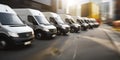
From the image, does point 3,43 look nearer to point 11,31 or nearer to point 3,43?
point 3,43

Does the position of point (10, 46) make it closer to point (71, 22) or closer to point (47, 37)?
point (47, 37)

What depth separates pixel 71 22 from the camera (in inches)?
1074

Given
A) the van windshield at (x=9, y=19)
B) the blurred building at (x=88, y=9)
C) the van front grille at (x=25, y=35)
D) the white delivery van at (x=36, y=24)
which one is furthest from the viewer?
the blurred building at (x=88, y=9)

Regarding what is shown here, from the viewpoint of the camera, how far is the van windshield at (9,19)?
12.2 meters

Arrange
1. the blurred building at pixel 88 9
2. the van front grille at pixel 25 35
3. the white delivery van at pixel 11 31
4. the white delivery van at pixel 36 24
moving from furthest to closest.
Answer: the blurred building at pixel 88 9 < the white delivery van at pixel 36 24 < the van front grille at pixel 25 35 < the white delivery van at pixel 11 31

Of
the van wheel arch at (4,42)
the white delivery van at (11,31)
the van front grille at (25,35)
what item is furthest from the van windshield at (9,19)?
the van front grille at (25,35)

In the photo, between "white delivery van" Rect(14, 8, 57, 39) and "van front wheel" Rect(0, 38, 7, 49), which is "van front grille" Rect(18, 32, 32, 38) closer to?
"van front wheel" Rect(0, 38, 7, 49)

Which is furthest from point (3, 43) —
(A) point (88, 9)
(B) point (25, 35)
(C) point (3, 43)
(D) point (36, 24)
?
(A) point (88, 9)

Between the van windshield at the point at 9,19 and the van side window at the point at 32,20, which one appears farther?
the van side window at the point at 32,20

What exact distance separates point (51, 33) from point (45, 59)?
8203mm

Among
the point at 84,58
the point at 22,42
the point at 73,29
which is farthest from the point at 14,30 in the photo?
the point at 73,29

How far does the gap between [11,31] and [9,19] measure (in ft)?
4.54

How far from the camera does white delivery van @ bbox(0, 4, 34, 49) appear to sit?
1143 cm

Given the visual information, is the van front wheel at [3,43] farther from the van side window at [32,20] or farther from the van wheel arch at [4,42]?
the van side window at [32,20]
